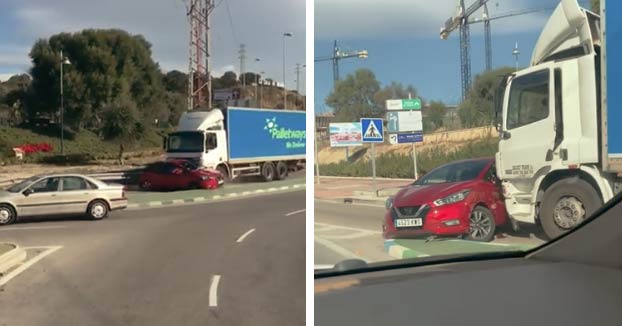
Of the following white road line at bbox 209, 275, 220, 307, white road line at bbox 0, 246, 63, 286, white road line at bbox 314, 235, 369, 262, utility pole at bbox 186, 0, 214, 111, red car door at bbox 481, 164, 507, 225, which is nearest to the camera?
white road line at bbox 0, 246, 63, 286

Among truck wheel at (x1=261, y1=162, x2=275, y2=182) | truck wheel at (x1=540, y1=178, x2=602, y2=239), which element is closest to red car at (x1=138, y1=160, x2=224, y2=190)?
truck wheel at (x1=261, y1=162, x2=275, y2=182)

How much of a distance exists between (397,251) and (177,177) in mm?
998

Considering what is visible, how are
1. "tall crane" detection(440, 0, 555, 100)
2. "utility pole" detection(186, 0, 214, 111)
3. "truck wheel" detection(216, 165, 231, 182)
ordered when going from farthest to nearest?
"tall crane" detection(440, 0, 555, 100)
"truck wheel" detection(216, 165, 231, 182)
"utility pole" detection(186, 0, 214, 111)

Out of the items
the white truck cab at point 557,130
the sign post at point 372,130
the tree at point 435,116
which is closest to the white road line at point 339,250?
the sign post at point 372,130

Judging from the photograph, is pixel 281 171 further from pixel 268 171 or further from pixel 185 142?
pixel 185 142

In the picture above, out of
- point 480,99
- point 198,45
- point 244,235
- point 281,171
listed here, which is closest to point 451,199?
point 480,99

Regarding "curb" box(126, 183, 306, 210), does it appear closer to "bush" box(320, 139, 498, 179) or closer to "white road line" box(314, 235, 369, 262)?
"white road line" box(314, 235, 369, 262)

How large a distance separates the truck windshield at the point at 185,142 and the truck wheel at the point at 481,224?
3.97ft

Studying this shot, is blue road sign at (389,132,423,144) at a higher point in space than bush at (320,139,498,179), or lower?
higher

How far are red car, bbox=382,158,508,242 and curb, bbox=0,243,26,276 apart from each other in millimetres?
1336

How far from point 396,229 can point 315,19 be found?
37.4 inches

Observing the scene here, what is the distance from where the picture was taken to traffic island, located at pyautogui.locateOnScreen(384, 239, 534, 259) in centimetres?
228

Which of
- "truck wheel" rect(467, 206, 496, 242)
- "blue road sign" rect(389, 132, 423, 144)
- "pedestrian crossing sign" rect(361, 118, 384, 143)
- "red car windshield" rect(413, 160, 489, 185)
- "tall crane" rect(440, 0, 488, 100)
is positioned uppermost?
"tall crane" rect(440, 0, 488, 100)

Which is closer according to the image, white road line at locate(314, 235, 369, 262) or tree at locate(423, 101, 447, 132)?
white road line at locate(314, 235, 369, 262)
